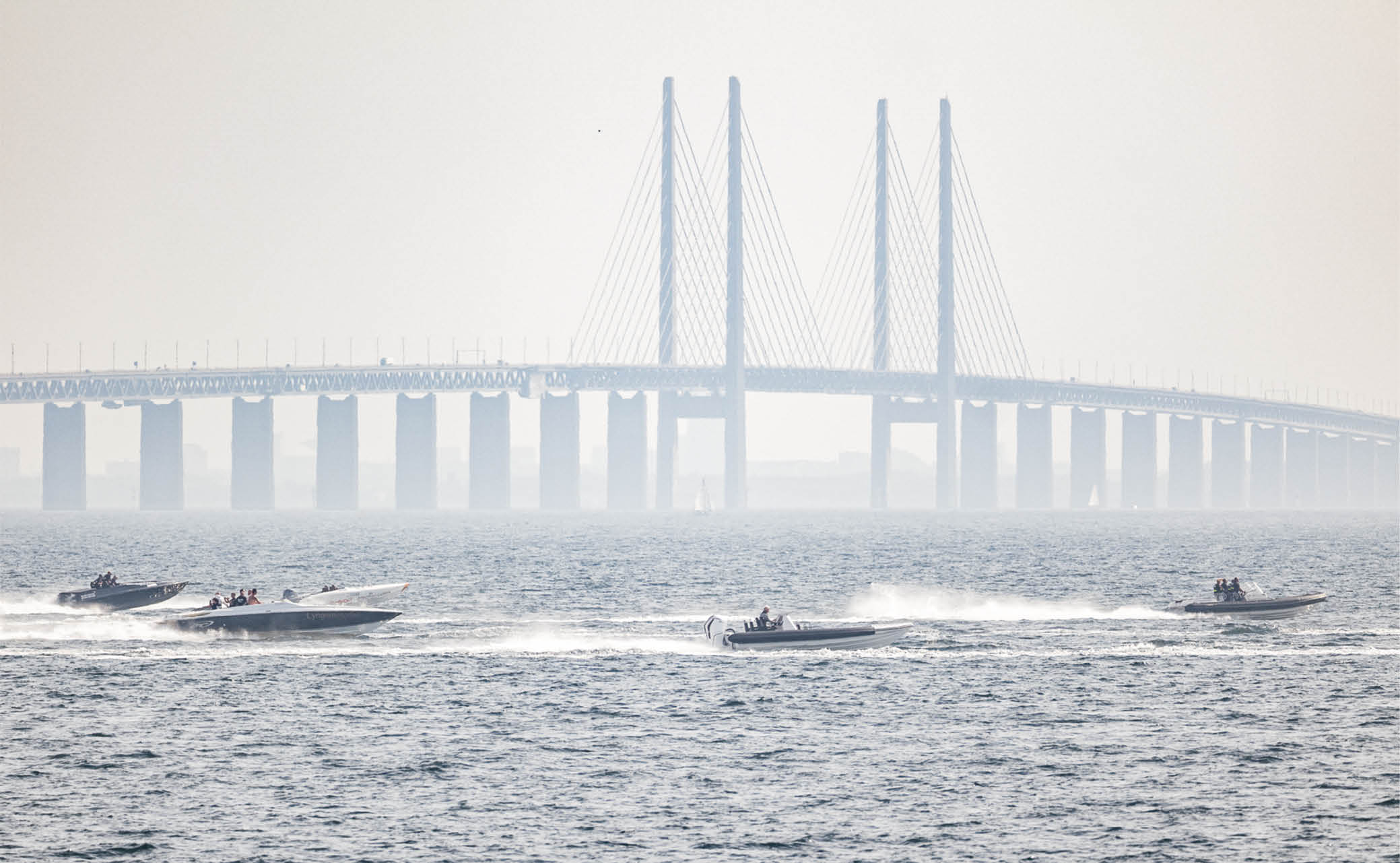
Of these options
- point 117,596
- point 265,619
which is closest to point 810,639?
point 265,619

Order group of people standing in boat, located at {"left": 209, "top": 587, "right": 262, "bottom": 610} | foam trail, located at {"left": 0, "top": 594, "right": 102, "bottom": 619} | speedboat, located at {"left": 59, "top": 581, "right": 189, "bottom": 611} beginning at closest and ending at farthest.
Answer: group of people standing in boat, located at {"left": 209, "top": 587, "right": 262, "bottom": 610}, speedboat, located at {"left": 59, "top": 581, "right": 189, "bottom": 611}, foam trail, located at {"left": 0, "top": 594, "right": 102, "bottom": 619}

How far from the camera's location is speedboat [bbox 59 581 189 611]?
202ft

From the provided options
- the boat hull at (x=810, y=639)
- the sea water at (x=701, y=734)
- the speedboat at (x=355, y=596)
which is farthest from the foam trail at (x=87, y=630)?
the boat hull at (x=810, y=639)

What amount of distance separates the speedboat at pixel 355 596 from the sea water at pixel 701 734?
1.14 meters

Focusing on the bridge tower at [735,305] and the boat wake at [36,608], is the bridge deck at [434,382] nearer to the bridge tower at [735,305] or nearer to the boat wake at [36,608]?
the bridge tower at [735,305]

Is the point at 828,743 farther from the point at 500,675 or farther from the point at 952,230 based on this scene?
the point at 952,230

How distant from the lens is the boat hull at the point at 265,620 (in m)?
53.3

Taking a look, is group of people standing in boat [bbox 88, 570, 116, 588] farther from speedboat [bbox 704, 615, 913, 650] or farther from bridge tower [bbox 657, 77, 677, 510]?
bridge tower [bbox 657, 77, 677, 510]

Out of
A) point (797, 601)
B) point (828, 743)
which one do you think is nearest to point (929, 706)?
point (828, 743)

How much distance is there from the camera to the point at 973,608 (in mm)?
65750

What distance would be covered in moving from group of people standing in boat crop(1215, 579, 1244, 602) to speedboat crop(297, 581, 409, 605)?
2371cm

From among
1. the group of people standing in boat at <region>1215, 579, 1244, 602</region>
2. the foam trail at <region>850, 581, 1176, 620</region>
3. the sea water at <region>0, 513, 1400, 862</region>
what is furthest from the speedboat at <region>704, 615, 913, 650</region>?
the group of people standing in boat at <region>1215, 579, 1244, 602</region>

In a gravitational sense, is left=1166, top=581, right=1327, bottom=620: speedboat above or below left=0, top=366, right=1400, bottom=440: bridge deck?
below

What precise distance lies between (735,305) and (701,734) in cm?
14323
